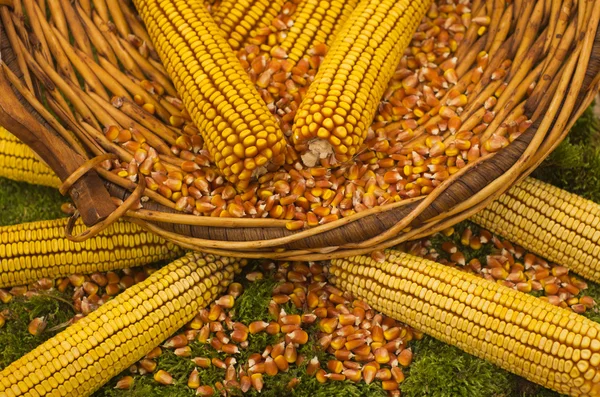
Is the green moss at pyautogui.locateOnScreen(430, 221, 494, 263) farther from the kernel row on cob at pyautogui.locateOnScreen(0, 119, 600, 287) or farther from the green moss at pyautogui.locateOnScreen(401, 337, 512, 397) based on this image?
the green moss at pyautogui.locateOnScreen(401, 337, 512, 397)

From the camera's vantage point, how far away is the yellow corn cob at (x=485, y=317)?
197cm

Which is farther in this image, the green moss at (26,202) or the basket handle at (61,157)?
the green moss at (26,202)

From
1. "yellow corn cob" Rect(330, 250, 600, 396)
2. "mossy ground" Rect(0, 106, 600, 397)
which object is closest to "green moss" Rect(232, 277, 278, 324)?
"mossy ground" Rect(0, 106, 600, 397)

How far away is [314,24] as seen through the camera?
2.50 metres

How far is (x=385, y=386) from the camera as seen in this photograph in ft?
7.07

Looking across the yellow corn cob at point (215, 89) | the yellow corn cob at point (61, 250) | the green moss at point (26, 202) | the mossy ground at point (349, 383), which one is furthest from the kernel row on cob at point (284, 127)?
the green moss at point (26, 202)

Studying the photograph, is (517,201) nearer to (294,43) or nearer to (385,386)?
(385,386)

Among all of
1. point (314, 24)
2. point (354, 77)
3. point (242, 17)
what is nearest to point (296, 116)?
point (354, 77)

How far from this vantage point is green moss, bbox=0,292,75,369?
2252 mm

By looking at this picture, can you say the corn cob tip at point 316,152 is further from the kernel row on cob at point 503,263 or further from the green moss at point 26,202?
the green moss at point 26,202

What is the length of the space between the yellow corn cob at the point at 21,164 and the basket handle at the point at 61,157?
349 mm

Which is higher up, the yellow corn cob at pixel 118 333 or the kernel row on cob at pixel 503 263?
the kernel row on cob at pixel 503 263

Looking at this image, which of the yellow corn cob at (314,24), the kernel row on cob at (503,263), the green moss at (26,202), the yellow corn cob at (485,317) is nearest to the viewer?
the yellow corn cob at (485,317)

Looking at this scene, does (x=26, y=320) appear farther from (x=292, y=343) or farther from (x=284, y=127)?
(x=284, y=127)
